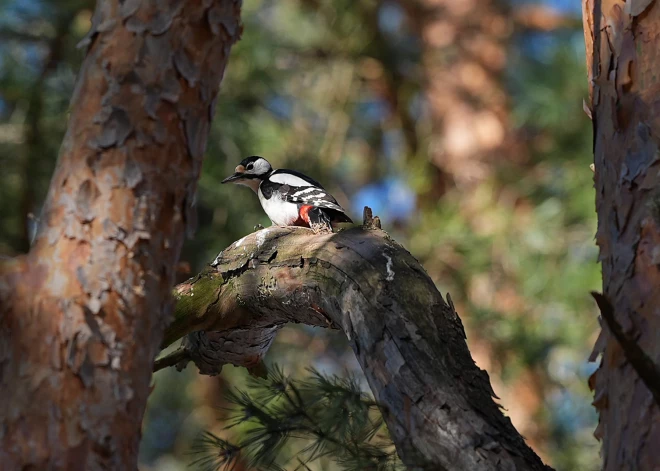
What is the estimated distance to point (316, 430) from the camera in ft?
6.89

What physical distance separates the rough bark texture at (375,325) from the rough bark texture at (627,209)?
225 mm

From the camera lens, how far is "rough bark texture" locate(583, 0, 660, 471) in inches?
58.4

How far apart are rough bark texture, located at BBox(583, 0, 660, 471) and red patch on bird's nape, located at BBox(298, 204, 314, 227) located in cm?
178

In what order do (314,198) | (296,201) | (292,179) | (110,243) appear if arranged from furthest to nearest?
1. (292,179)
2. (296,201)
3. (314,198)
4. (110,243)

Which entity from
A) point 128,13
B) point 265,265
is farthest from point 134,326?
point 265,265

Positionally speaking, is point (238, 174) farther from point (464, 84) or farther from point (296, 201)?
point (464, 84)

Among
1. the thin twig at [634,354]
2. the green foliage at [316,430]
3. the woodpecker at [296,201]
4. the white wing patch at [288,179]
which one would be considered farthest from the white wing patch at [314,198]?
the thin twig at [634,354]

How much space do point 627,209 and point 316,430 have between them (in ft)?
3.01

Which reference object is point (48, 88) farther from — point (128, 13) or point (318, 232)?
point (128, 13)

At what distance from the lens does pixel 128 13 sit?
1.74m

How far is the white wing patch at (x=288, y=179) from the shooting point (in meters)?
3.82

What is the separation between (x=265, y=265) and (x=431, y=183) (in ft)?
16.1

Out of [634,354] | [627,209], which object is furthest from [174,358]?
[634,354]

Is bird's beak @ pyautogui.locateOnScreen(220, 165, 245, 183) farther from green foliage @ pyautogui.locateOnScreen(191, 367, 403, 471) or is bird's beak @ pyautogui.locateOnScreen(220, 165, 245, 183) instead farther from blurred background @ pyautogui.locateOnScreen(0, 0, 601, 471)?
green foliage @ pyautogui.locateOnScreen(191, 367, 403, 471)
